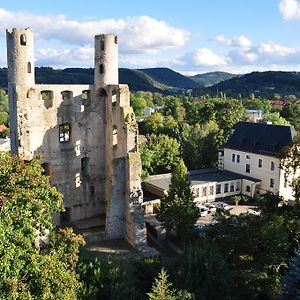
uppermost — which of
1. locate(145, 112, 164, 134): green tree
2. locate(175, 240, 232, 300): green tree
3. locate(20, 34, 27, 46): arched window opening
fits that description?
locate(20, 34, 27, 46): arched window opening

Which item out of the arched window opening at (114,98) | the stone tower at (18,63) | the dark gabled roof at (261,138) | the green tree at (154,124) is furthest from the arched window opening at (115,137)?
the green tree at (154,124)

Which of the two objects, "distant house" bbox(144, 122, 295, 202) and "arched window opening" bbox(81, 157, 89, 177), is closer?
"arched window opening" bbox(81, 157, 89, 177)

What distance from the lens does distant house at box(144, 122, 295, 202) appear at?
47.5 meters

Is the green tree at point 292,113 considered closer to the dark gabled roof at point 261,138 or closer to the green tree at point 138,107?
the dark gabled roof at point 261,138

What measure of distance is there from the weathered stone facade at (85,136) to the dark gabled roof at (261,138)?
2100 centimetres

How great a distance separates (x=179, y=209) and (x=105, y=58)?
45.7 feet

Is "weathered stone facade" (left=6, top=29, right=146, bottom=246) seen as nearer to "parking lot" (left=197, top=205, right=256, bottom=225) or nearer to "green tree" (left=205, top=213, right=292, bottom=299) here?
"green tree" (left=205, top=213, right=292, bottom=299)

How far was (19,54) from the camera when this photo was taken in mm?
31859

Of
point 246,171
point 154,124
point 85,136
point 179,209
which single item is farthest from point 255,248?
point 154,124

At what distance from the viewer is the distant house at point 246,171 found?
47.5 metres

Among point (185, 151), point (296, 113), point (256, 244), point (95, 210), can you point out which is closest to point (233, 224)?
point (256, 244)

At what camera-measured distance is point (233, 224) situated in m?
28.6

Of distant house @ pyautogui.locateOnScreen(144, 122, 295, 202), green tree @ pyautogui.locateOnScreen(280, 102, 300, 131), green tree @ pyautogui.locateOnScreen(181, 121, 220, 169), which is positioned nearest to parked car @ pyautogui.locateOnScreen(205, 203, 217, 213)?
distant house @ pyautogui.locateOnScreen(144, 122, 295, 202)

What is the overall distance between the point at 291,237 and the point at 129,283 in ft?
40.2
